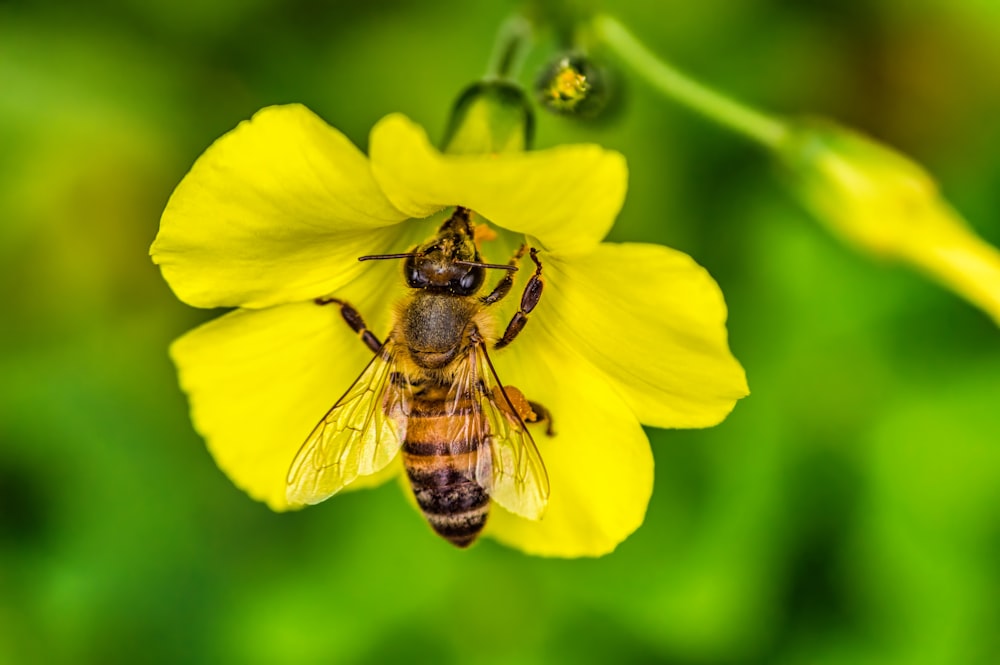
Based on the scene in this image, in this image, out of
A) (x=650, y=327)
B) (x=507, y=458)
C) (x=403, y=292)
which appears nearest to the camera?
(x=650, y=327)

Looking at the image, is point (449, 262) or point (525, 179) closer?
point (525, 179)

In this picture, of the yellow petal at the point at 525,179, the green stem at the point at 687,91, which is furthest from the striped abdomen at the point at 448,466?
the green stem at the point at 687,91

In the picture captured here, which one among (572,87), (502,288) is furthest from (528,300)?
(572,87)

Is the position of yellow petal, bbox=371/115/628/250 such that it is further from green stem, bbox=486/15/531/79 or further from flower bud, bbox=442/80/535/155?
green stem, bbox=486/15/531/79

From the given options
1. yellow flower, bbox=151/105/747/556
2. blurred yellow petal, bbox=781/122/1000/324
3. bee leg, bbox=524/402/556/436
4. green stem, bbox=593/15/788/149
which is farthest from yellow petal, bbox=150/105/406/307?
blurred yellow petal, bbox=781/122/1000/324

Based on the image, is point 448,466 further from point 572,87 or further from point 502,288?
point 572,87

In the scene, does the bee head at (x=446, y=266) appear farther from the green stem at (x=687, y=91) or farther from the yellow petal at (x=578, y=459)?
the green stem at (x=687, y=91)
